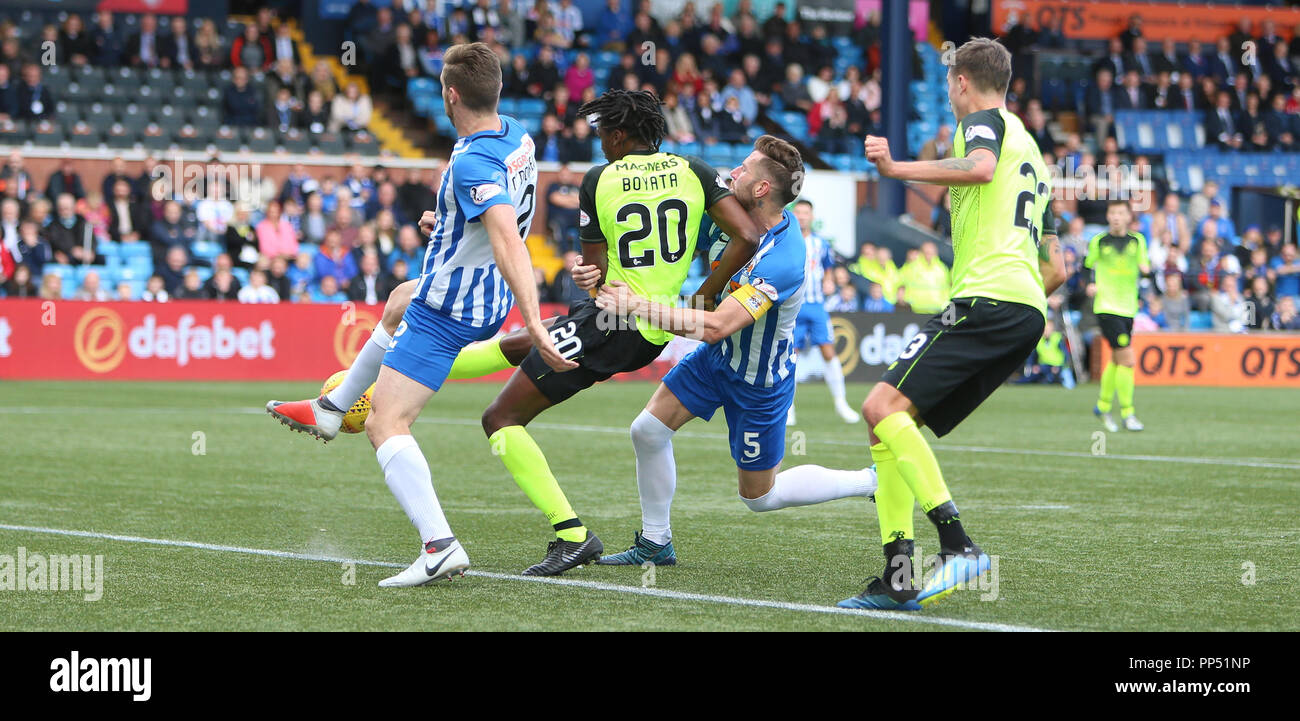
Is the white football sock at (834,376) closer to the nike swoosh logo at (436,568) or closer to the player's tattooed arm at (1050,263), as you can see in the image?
the player's tattooed arm at (1050,263)

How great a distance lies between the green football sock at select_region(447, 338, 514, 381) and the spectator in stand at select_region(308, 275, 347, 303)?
13931 millimetres

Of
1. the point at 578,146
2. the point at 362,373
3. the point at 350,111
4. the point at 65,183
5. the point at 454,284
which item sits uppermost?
the point at 350,111

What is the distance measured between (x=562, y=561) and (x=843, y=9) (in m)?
29.0

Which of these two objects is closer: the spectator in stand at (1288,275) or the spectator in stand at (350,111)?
the spectator in stand at (350,111)

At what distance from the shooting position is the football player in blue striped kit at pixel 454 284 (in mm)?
6238

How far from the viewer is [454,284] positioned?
6.40 meters

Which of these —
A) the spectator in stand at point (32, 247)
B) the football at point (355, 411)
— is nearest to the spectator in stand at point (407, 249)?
the spectator in stand at point (32, 247)

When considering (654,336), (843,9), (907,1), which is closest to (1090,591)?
(654,336)

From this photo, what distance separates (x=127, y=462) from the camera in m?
11.5

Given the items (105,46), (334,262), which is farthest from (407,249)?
(105,46)

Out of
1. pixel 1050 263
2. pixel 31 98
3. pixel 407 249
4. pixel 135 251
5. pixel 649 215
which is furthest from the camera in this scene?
pixel 31 98

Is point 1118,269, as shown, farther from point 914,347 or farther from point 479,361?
point 914,347

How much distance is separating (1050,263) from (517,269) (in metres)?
2.19

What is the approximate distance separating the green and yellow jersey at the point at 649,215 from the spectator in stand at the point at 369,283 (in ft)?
49.9
